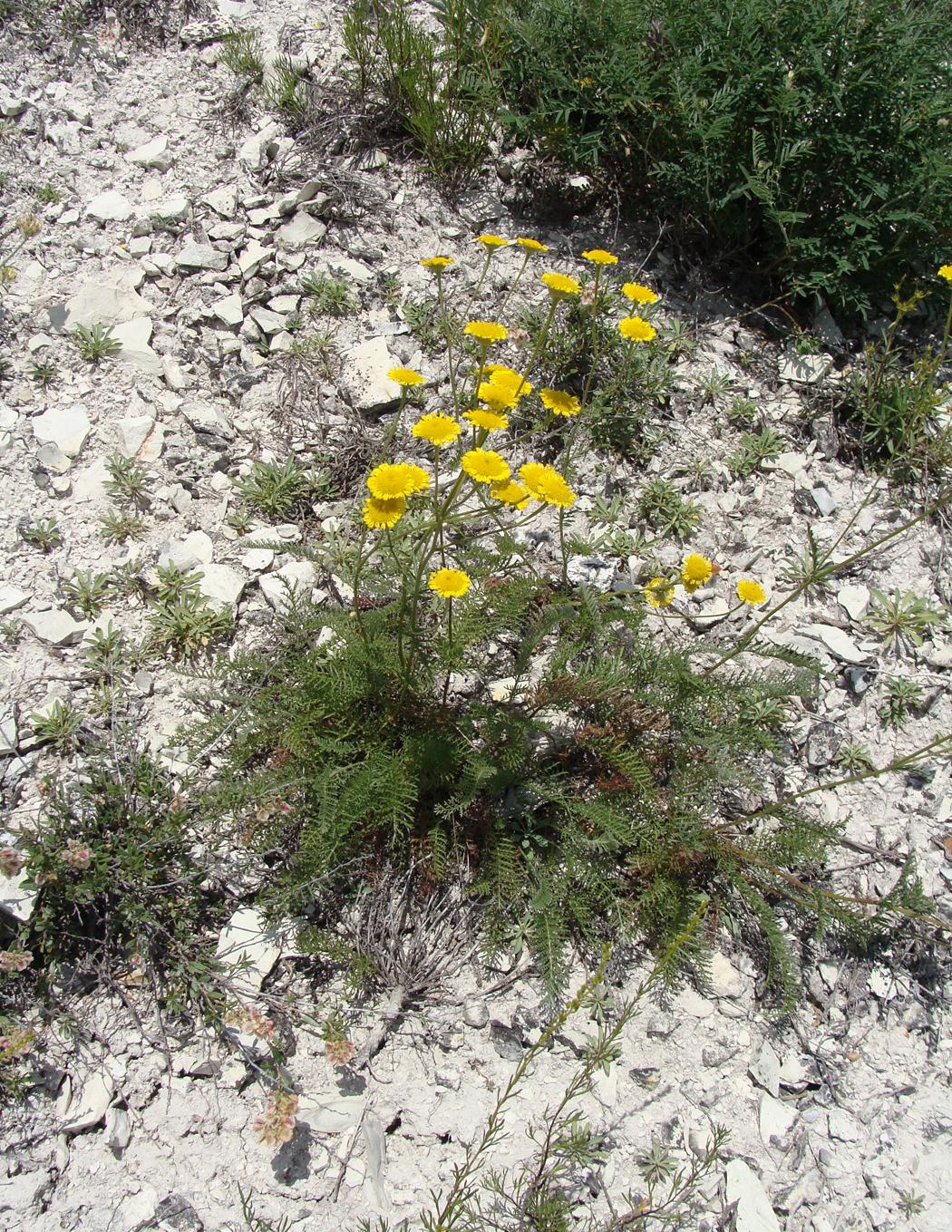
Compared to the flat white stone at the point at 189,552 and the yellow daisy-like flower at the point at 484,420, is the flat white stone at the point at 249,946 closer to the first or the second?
the flat white stone at the point at 189,552

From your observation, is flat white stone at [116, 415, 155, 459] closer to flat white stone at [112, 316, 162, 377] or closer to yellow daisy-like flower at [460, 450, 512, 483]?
flat white stone at [112, 316, 162, 377]

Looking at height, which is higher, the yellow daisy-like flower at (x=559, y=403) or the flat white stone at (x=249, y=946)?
the yellow daisy-like flower at (x=559, y=403)

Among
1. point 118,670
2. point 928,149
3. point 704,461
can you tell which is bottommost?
point 118,670

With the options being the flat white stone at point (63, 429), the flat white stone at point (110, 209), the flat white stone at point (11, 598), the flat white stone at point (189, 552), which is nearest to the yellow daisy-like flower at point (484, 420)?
the flat white stone at point (189, 552)

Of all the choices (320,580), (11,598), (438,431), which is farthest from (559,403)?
(11,598)

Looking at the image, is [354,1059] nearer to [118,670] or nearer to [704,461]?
[118,670]

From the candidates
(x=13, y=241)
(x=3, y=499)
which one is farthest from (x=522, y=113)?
(x=3, y=499)
